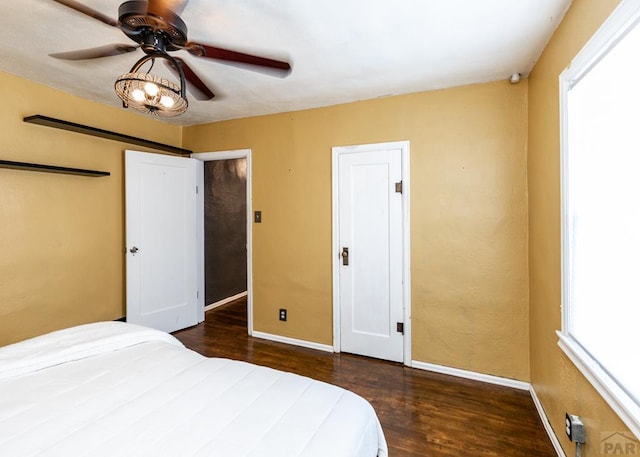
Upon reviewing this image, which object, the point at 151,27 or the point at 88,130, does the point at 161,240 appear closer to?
the point at 88,130

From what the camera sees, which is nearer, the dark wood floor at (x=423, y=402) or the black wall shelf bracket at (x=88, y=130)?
the dark wood floor at (x=423, y=402)

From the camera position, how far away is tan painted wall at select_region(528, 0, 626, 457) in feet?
4.50

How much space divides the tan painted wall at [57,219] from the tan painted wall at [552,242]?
12.0 ft

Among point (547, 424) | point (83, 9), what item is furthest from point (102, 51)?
point (547, 424)

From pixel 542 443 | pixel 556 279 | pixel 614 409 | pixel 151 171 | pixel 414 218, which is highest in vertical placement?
pixel 151 171

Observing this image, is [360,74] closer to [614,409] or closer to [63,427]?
[614,409]

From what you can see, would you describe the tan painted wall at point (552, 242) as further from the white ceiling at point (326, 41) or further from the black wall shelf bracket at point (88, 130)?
the black wall shelf bracket at point (88, 130)

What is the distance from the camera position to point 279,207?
3340 mm

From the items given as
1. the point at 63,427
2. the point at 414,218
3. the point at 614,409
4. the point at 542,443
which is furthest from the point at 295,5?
the point at 542,443

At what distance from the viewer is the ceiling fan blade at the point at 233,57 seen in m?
1.52

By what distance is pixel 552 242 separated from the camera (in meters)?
1.85

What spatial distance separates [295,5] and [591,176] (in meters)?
1.63

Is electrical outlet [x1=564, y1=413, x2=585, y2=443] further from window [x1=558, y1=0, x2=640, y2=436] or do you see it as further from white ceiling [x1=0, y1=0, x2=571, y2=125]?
white ceiling [x1=0, y1=0, x2=571, y2=125]

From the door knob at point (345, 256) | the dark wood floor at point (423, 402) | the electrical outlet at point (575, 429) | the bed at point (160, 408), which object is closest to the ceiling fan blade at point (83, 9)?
the bed at point (160, 408)
